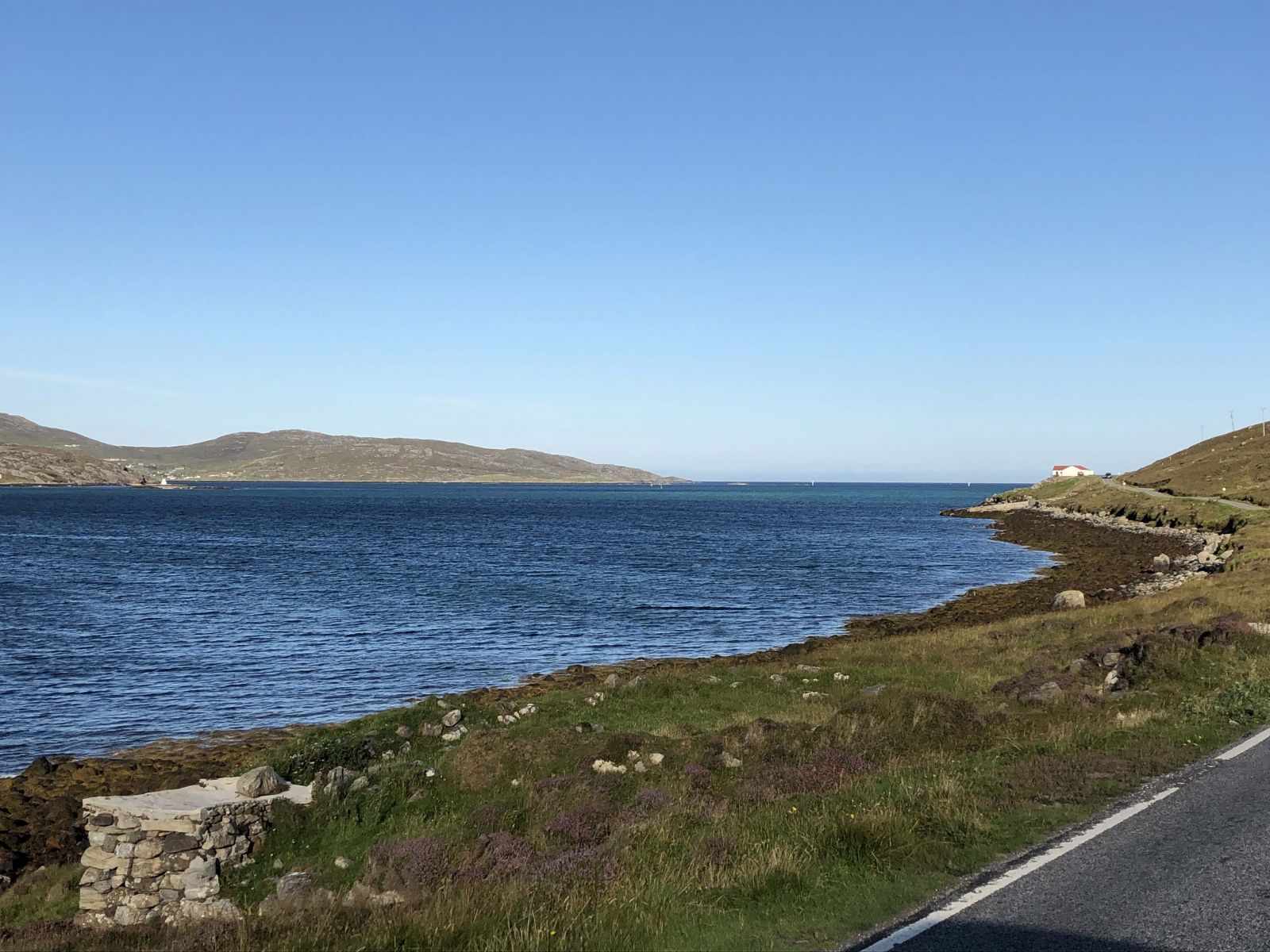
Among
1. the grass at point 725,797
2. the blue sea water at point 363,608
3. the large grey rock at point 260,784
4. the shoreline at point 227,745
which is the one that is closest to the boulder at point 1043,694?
the grass at point 725,797

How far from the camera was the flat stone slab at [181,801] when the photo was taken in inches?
598

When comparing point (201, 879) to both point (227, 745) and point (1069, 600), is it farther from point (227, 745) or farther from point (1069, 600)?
point (1069, 600)

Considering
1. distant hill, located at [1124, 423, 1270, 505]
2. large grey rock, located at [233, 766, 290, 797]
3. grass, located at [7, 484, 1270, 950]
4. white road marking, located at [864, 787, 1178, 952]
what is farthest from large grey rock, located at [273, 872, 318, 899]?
distant hill, located at [1124, 423, 1270, 505]

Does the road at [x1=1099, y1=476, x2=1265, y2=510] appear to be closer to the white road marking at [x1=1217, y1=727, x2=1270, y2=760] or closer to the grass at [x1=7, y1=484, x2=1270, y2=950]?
the grass at [x1=7, y1=484, x2=1270, y2=950]

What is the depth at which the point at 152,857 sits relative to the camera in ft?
49.5

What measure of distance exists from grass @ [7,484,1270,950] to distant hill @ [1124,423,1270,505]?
305 ft

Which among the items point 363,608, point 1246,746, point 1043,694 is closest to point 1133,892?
point 1246,746

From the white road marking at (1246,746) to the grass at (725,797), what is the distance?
378 mm

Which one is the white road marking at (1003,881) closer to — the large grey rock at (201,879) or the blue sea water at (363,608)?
the large grey rock at (201,879)

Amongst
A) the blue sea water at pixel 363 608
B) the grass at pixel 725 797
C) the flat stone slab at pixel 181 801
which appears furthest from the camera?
the blue sea water at pixel 363 608

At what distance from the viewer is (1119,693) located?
2136cm

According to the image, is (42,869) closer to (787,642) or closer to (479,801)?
(479,801)

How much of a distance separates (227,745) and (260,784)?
472 inches

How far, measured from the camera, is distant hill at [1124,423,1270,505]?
117 m
